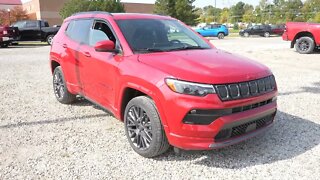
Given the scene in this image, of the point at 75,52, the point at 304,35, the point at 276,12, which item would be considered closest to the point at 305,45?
the point at 304,35

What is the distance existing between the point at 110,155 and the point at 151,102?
35.4 inches

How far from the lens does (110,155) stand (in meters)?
4.17

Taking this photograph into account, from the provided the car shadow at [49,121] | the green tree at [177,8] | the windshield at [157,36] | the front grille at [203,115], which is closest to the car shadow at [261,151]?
the front grille at [203,115]

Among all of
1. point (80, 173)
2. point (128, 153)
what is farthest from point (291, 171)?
point (80, 173)

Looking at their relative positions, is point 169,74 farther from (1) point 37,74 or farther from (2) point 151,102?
(1) point 37,74

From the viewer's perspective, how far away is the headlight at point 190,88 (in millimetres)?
3506

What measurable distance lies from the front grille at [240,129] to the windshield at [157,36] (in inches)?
56.5

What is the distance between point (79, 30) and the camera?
18.8ft

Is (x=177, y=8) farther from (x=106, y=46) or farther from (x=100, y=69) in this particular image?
(x=106, y=46)

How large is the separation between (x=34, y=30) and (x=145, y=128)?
70.3ft

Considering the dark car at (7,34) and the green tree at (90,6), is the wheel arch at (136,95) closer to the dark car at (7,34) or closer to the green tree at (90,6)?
the dark car at (7,34)

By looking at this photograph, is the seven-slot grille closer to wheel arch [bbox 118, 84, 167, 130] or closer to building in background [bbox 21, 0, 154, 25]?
wheel arch [bbox 118, 84, 167, 130]

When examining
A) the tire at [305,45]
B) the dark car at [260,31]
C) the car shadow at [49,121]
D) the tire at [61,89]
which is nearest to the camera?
the car shadow at [49,121]

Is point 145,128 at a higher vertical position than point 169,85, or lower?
lower
